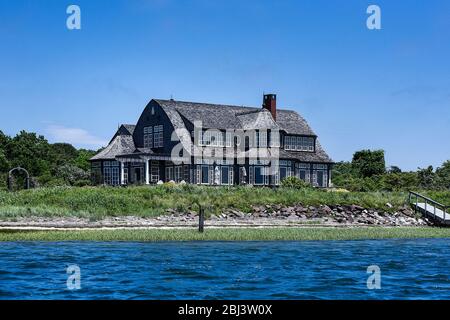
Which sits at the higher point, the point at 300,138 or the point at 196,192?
the point at 300,138

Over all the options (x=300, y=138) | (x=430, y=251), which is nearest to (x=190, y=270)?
(x=430, y=251)

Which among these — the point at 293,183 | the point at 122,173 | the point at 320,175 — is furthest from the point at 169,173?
the point at 320,175

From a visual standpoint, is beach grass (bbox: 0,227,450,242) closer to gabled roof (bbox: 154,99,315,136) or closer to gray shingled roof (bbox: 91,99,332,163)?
gray shingled roof (bbox: 91,99,332,163)

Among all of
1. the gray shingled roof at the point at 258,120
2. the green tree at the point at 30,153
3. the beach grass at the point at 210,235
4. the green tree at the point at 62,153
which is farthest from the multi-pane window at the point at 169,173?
the green tree at the point at 62,153

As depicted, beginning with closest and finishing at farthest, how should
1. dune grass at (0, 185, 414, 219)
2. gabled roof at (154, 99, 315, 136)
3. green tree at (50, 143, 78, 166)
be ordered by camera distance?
dune grass at (0, 185, 414, 219), gabled roof at (154, 99, 315, 136), green tree at (50, 143, 78, 166)

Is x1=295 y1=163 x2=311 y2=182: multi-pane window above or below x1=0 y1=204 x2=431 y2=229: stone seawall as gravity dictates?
above

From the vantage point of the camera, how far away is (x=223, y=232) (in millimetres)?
36750

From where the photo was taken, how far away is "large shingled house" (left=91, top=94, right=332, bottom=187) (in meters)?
64.9

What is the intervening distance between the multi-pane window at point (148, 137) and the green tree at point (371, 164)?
3166 cm

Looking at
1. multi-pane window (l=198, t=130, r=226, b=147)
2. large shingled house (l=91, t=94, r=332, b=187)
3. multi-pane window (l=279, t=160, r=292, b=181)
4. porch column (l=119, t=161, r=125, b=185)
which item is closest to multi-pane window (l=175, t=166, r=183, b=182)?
large shingled house (l=91, t=94, r=332, b=187)

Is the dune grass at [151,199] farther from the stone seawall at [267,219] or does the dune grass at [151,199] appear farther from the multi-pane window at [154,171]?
the multi-pane window at [154,171]

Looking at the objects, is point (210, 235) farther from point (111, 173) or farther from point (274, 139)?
point (111, 173)

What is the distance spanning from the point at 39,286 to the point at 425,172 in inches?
2686
